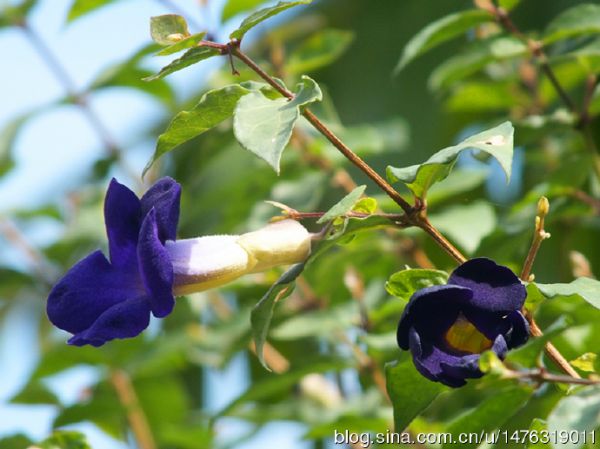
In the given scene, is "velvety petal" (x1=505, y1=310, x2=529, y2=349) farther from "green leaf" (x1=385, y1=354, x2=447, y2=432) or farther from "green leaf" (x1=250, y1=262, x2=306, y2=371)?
"green leaf" (x1=250, y1=262, x2=306, y2=371)

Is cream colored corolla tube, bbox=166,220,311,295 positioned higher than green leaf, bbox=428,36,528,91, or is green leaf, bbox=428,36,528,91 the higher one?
cream colored corolla tube, bbox=166,220,311,295

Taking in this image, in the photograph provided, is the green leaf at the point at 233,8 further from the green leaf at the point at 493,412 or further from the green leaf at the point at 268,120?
the green leaf at the point at 493,412

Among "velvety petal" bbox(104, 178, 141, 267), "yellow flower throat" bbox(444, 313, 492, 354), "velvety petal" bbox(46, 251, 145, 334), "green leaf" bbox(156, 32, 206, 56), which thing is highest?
"green leaf" bbox(156, 32, 206, 56)

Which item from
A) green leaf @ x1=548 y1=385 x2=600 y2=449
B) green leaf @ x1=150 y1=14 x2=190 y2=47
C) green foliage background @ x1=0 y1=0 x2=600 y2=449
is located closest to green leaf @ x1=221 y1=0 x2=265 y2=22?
green foliage background @ x1=0 y1=0 x2=600 y2=449

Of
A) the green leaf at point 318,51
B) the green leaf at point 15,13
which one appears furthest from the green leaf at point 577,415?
the green leaf at point 15,13

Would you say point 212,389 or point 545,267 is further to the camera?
point 212,389

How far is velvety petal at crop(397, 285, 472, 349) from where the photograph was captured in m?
1.06

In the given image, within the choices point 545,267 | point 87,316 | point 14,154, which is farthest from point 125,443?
point 87,316

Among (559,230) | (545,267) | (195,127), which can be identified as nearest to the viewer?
(195,127)

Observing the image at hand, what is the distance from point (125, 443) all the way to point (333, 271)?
2.28ft

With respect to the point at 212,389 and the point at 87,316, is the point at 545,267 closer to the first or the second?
the point at 212,389

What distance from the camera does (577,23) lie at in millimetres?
1668

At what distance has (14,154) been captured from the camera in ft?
8.57

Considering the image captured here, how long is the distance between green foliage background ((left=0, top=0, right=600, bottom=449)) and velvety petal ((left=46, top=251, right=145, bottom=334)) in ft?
0.49
